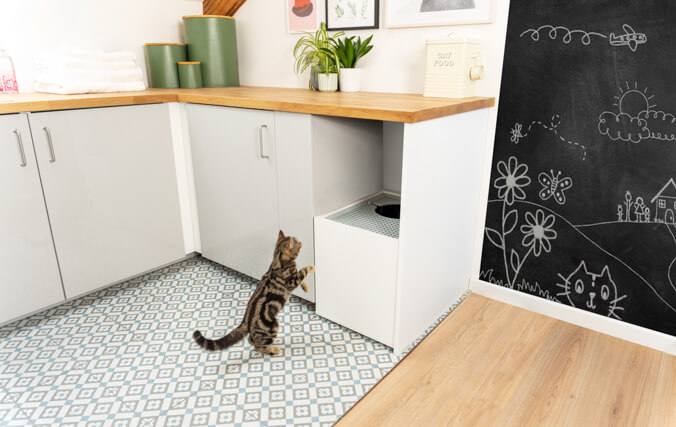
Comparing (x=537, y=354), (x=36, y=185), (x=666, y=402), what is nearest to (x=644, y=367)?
(x=666, y=402)

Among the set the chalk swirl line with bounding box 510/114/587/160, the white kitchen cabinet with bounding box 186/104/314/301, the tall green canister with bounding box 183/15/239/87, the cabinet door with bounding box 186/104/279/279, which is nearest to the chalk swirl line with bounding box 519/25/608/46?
the chalk swirl line with bounding box 510/114/587/160

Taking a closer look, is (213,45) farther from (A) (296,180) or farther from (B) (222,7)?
(A) (296,180)

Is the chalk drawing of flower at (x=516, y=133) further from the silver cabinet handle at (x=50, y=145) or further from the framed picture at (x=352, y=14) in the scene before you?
the silver cabinet handle at (x=50, y=145)

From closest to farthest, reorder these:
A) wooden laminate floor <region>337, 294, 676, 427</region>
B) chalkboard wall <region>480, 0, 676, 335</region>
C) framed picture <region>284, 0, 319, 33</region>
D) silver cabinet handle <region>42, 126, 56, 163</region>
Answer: wooden laminate floor <region>337, 294, 676, 427</region>, chalkboard wall <region>480, 0, 676, 335</region>, silver cabinet handle <region>42, 126, 56, 163</region>, framed picture <region>284, 0, 319, 33</region>

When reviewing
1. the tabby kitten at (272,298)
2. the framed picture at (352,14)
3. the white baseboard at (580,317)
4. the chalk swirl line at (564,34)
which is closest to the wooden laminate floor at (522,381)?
the white baseboard at (580,317)

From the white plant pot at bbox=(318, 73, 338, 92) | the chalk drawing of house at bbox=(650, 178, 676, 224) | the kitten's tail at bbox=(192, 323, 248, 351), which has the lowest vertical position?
the kitten's tail at bbox=(192, 323, 248, 351)

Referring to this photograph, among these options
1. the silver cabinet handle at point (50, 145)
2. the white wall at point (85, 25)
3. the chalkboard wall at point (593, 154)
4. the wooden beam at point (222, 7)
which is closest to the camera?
the chalkboard wall at point (593, 154)

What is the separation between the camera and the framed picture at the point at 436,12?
1.80 m

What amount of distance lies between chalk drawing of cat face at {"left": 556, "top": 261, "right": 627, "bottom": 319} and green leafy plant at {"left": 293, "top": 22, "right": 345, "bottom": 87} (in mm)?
1403

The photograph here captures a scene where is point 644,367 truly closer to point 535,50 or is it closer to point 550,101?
point 550,101

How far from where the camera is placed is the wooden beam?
2566 mm

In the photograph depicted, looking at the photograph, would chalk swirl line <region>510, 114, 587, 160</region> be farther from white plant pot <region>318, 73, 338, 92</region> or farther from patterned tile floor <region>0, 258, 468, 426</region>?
patterned tile floor <region>0, 258, 468, 426</region>

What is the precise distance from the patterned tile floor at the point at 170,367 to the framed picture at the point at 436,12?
1354mm

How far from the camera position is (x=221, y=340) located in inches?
63.8
